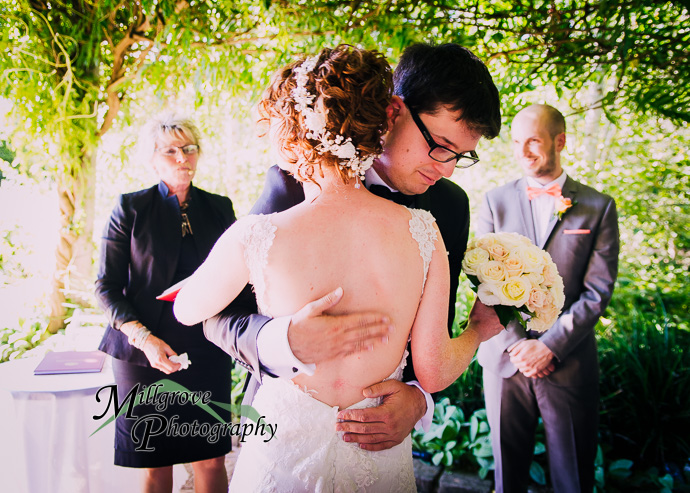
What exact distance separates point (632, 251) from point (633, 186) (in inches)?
38.3

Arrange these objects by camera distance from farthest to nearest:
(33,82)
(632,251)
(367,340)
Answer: (632,251) < (33,82) < (367,340)

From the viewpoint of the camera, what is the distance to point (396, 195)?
1.69 m

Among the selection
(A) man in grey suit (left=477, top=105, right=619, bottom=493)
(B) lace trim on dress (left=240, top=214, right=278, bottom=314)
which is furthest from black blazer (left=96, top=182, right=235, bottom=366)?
(A) man in grey suit (left=477, top=105, right=619, bottom=493)

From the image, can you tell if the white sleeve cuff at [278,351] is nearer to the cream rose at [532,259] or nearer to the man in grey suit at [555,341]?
the cream rose at [532,259]

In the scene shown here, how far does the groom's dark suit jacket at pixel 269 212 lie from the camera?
144cm

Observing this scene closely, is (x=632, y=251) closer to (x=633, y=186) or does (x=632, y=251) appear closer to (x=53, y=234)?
(x=633, y=186)

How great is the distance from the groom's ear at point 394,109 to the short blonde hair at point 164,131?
2.00m

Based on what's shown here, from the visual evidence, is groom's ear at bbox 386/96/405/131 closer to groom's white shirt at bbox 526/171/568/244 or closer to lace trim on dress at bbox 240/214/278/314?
lace trim on dress at bbox 240/214/278/314

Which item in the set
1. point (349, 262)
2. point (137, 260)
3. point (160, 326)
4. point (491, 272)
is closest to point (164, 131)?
point (137, 260)

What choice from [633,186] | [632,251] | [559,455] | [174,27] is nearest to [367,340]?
[559,455]

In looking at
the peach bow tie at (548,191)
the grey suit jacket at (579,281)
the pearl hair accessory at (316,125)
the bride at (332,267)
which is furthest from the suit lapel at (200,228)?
the peach bow tie at (548,191)

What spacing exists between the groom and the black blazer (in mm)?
1349

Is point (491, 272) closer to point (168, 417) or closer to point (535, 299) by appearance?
point (535, 299)

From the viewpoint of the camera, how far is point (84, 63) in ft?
11.7
